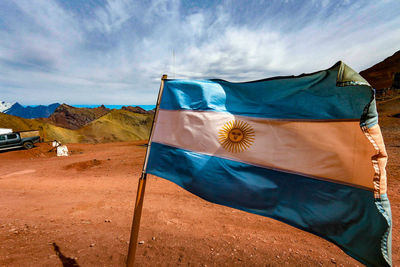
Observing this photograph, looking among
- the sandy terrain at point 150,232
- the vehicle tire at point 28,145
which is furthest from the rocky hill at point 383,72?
the vehicle tire at point 28,145

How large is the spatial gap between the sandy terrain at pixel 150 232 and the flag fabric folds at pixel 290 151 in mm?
1857

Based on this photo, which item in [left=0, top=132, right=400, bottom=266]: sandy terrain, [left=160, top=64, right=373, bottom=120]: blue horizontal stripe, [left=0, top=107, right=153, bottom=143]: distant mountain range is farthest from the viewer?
[left=0, top=107, right=153, bottom=143]: distant mountain range

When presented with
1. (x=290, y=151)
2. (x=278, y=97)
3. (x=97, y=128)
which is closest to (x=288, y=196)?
(x=290, y=151)

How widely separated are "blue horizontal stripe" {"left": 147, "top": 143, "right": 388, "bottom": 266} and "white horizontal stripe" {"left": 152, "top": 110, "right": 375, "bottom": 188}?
0.41 ft

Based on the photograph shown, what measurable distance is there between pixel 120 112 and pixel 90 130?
17.3 metres

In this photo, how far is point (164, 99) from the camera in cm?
329

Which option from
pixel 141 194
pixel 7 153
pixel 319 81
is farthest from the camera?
pixel 7 153

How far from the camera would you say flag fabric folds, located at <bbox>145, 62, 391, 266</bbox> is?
185 cm

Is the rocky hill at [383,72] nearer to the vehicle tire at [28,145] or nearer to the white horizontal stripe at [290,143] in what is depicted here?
the white horizontal stripe at [290,143]

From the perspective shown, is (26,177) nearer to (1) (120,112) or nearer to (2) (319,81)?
(2) (319,81)

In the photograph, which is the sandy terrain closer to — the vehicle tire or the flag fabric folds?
the flag fabric folds

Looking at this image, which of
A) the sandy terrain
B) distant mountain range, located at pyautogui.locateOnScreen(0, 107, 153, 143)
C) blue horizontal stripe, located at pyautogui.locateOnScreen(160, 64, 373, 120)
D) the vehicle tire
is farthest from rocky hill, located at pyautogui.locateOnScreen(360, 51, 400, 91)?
the vehicle tire

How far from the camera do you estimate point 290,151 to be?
235 centimetres

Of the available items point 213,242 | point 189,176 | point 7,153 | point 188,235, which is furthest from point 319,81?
point 7,153
